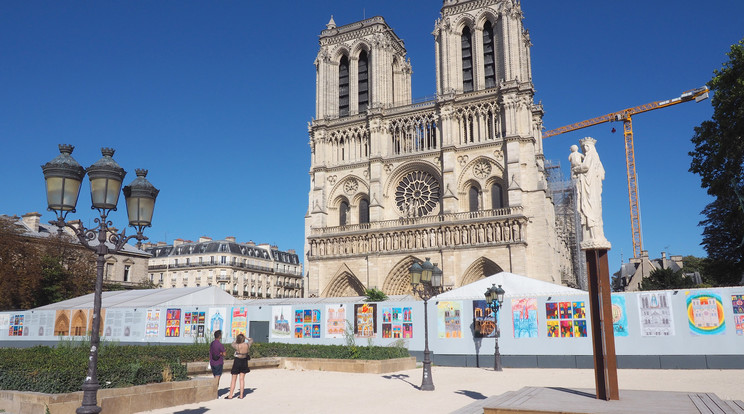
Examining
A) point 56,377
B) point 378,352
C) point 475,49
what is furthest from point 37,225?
point 56,377

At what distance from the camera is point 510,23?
Answer: 36.6 metres

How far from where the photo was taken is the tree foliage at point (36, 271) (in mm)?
31188

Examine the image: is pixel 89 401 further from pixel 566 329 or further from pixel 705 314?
pixel 705 314

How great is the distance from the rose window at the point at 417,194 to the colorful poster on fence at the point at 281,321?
19.3 meters

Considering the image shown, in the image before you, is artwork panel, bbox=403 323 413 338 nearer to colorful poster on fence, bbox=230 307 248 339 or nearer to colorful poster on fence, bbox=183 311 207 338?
colorful poster on fence, bbox=230 307 248 339

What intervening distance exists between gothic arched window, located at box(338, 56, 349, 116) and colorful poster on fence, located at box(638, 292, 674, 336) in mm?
29770

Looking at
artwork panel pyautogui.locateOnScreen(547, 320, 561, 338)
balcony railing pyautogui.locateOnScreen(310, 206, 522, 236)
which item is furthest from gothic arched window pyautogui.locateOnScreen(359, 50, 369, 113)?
artwork panel pyautogui.locateOnScreen(547, 320, 561, 338)

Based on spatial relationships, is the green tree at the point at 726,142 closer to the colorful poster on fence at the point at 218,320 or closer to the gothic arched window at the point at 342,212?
the colorful poster on fence at the point at 218,320

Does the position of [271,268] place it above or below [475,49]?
below

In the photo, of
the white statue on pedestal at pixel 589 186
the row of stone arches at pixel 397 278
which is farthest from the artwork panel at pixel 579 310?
the row of stone arches at pixel 397 278

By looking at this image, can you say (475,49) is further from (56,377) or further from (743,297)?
(56,377)

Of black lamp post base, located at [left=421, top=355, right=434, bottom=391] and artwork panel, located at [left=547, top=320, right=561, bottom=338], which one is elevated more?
artwork panel, located at [left=547, top=320, right=561, bottom=338]

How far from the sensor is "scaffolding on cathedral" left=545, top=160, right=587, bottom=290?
4571 centimetres

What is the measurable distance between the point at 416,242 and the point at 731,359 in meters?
22.2
